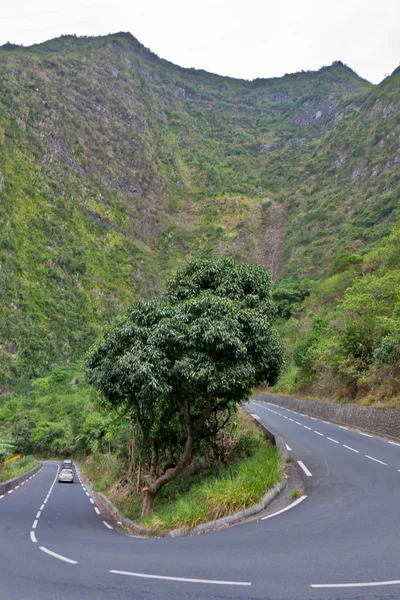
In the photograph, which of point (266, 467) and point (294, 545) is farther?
point (266, 467)

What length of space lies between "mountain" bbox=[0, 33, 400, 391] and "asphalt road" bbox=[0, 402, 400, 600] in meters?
49.1

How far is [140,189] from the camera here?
108438 mm

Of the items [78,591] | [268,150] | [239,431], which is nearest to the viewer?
[78,591]

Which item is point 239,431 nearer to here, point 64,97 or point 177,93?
point 64,97

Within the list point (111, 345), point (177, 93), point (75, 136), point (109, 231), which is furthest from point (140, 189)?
point (111, 345)

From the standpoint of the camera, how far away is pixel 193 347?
11.7 metres

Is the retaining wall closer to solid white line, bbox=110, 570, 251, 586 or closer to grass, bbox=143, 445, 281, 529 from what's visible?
grass, bbox=143, 445, 281, 529

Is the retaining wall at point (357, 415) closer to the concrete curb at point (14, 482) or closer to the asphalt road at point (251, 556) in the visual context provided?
the asphalt road at point (251, 556)

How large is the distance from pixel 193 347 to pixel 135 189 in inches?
3926

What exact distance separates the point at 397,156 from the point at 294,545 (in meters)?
91.0

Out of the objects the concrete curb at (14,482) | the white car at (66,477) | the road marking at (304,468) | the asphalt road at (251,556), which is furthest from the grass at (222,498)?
the white car at (66,477)

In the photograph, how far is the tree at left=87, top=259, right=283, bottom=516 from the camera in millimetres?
11414

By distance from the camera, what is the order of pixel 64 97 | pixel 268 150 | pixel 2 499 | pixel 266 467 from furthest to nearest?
pixel 268 150, pixel 64 97, pixel 2 499, pixel 266 467

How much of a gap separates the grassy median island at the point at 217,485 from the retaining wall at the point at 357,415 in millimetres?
5806
